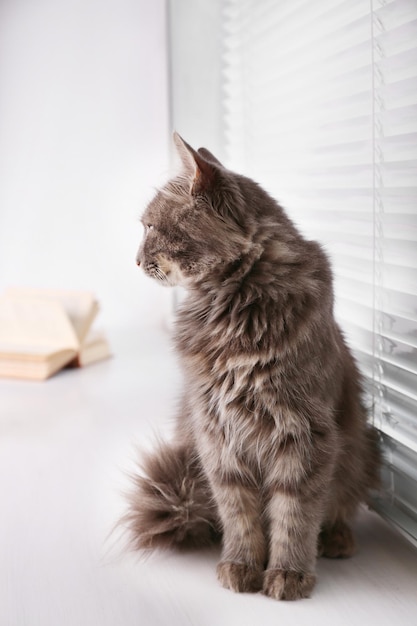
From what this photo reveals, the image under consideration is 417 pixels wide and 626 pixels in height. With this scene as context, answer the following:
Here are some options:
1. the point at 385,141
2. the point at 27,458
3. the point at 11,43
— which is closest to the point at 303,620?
the point at 385,141

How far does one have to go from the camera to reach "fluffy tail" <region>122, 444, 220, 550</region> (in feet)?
4.46

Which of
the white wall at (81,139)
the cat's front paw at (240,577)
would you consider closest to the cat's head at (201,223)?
the cat's front paw at (240,577)

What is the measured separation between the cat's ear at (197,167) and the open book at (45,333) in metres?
1.49

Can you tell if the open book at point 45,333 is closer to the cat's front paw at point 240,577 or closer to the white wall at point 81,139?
the white wall at point 81,139

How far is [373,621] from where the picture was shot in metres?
1.16

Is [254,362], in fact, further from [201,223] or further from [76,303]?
[76,303]

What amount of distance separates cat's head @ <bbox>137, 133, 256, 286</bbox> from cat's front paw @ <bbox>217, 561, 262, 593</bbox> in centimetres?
47

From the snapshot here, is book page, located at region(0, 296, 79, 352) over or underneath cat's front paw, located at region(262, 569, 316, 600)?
over

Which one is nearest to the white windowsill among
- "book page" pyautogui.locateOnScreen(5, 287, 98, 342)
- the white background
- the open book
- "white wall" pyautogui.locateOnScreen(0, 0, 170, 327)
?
the white background

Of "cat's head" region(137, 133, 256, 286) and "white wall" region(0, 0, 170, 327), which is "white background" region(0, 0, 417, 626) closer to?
"white wall" region(0, 0, 170, 327)

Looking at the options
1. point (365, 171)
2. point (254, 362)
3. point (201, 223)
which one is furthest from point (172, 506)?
point (365, 171)

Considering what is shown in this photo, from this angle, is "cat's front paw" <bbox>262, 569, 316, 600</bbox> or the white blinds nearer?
"cat's front paw" <bbox>262, 569, 316, 600</bbox>

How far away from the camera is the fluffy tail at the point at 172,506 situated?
1.36 meters

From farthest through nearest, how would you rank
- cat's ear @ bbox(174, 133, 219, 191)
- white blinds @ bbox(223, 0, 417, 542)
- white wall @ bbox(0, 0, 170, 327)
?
white wall @ bbox(0, 0, 170, 327) → white blinds @ bbox(223, 0, 417, 542) → cat's ear @ bbox(174, 133, 219, 191)
